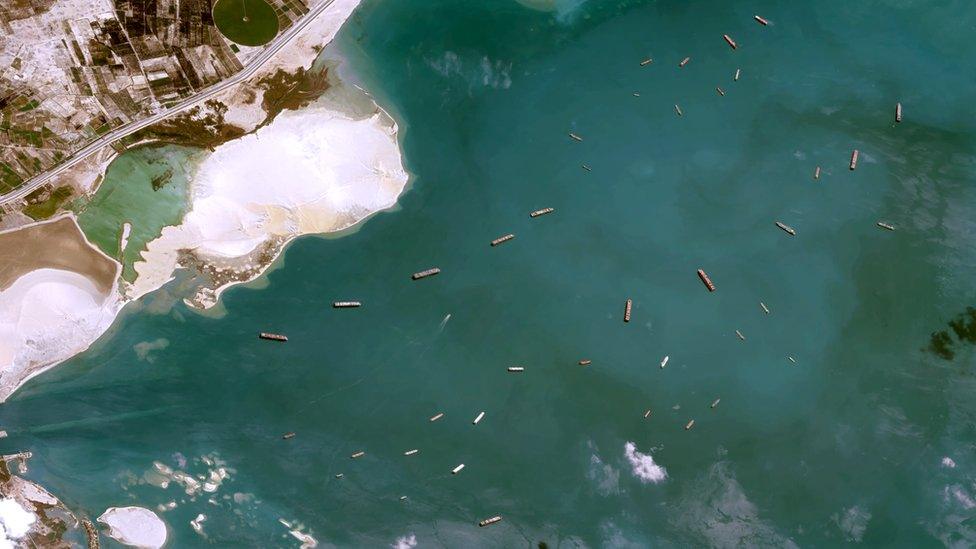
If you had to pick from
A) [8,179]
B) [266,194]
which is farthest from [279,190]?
[8,179]

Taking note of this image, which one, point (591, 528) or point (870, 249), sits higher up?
point (870, 249)

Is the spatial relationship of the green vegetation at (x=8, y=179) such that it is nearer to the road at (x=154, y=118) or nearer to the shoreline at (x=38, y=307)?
the road at (x=154, y=118)

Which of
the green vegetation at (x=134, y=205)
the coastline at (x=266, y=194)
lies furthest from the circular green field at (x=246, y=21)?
the green vegetation at (x=134, y=205)

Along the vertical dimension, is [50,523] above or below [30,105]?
below

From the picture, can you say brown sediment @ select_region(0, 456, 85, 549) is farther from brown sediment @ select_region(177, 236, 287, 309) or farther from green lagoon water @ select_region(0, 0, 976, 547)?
brown sediment @ select_region(177, 236, 287, 309)

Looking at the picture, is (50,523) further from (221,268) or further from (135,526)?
(221,268)

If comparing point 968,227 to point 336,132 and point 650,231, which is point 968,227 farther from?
point 336,132

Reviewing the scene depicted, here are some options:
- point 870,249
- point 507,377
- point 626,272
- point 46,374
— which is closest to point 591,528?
point 507,377
